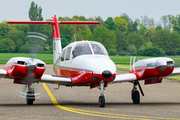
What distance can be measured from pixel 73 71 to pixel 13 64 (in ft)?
7.89

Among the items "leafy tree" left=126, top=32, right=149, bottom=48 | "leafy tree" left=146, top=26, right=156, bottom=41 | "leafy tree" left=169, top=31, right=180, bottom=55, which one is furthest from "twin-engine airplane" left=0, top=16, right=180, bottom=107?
"leafy tree" left=146, top=26, right=156, bottom=41

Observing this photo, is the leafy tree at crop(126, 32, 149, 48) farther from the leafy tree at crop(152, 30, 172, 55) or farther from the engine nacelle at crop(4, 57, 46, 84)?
the engine nacelle at crop(4, 57, 46, 84)

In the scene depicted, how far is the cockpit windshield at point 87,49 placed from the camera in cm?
1209

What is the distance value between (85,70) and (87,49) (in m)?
1.18

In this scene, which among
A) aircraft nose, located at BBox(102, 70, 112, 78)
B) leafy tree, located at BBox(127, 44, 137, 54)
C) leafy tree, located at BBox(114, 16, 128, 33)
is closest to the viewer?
aircraft nose, located at BBox(102, 70, 112, 78)

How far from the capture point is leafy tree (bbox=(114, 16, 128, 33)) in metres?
129

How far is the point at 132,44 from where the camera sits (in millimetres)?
102750

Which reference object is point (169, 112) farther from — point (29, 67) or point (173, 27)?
point (173, 27)

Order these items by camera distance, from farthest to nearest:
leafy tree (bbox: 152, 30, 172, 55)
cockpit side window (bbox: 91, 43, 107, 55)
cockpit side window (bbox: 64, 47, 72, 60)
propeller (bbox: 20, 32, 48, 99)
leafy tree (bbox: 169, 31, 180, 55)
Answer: leafy tree (bbox: 152, 30, 172, 55), leafy tree (bbox: 169, 31, 180, 55), cockpit side window (bbox: 64, 47, 72, 60), cockpit side window (bbox: 91, 43, 107, 55), propeller (bbox: 20, 32, 48, 99)

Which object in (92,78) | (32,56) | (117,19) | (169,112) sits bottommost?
(169,112)

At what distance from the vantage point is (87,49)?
39.8 feet

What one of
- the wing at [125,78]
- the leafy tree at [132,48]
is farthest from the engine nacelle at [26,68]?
the leafy tree at [132,48]

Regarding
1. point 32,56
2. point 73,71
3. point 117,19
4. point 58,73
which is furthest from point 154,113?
point 117,19

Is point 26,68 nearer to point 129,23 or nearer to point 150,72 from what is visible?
point 150,72
